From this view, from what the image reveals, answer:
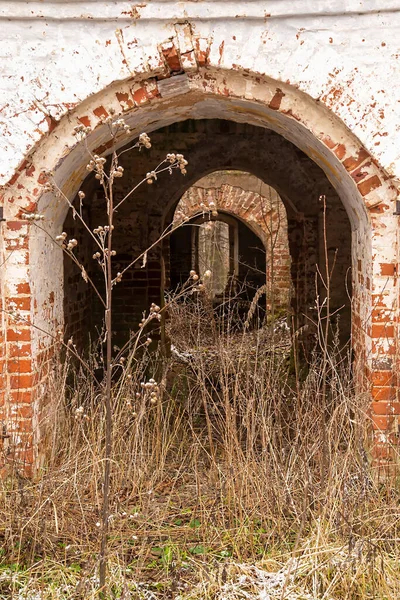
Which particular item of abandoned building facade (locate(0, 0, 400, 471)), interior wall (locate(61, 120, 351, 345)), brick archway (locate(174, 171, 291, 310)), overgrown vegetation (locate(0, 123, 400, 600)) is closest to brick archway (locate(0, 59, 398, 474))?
abandoned building facade (locate(0, 0, 400, 471))

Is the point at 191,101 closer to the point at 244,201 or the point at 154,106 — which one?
the point at 154,106

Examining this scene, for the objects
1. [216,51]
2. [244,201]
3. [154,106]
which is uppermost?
[244,201]

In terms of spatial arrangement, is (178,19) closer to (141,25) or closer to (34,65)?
(141,25)

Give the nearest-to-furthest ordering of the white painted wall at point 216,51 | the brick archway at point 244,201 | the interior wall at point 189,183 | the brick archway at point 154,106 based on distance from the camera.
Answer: the white painted wall at point 216,51
the brick archway at point 154,106
the interior wall at point 189,183
the brick archway at point 244,201

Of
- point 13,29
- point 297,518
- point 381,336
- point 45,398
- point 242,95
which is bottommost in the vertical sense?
point 297,518

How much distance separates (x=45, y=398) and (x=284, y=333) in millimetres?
7010

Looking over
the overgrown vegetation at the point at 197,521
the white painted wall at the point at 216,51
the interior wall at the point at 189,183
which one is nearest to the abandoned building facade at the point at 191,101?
the white painted wall at the point at 216,51

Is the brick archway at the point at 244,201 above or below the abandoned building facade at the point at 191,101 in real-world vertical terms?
above

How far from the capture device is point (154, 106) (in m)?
4.00

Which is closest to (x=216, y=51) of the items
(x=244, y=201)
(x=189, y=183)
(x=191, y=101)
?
(x=191, y=101)

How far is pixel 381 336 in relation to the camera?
12.3 ft

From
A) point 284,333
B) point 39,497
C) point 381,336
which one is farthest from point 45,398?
point 284,333

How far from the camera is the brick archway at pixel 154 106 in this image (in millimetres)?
3709

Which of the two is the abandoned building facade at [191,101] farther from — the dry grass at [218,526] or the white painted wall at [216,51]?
the dry grass at [218,526]
